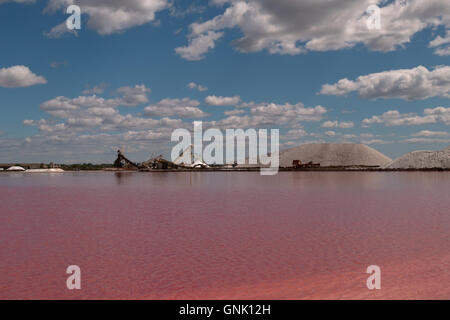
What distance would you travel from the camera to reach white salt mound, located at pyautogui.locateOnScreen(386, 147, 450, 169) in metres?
106

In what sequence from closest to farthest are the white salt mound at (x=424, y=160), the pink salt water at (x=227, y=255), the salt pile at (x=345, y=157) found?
the pink salt water at (x=227, y=255) < the white salt mound at (x=424, y=160) < the salt pile at (x=345, y=157)

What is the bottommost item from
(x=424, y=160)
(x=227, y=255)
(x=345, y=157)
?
(x=227, y=255)

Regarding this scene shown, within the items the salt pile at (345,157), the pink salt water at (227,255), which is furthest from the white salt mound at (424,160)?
the pink salt water at (227,255)

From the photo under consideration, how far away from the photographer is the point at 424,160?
111 meters

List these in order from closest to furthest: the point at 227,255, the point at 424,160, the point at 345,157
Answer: the point at 227,255, the point at 424,160, the point at 345,157

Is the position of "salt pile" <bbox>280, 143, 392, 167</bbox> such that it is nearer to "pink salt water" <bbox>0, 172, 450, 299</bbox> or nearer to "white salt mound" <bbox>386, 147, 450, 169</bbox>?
"white salt mound" <bbox>386, 147, 450, 169</bbox>

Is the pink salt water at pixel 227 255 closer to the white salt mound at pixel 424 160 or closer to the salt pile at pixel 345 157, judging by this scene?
the white salt mound at pixel 424 160

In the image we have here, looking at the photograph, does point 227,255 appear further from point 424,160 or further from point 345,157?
point 345,157

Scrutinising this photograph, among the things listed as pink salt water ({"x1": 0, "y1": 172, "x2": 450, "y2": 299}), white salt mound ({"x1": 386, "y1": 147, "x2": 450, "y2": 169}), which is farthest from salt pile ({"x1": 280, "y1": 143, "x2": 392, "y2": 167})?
pink salt water ({"x1": 0, "y1": 172, "x2": 450, "y2": 299})

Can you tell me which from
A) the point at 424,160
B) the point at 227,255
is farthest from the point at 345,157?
the point at 227,255

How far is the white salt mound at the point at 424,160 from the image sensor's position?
106062 mm

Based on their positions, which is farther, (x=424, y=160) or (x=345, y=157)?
(x=345, y=157)
